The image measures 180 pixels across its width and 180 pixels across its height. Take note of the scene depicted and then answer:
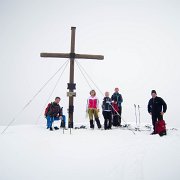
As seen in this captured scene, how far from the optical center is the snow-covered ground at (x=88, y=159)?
5121 millimetres

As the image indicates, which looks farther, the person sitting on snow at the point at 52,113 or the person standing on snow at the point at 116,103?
the person standing on snow at the point at 116,103

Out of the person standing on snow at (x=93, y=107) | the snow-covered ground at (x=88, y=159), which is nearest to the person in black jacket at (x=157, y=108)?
the snow-covered ground at (x=88, y=159)

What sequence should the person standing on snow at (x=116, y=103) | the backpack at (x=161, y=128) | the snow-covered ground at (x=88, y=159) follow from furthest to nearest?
1. the person standing on snow at (x=116, y=103)
2. the backpack at (x=161, y=128)
3. the snow-covered ground at (x=88, y=159)

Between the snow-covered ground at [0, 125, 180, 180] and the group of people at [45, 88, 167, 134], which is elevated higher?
the group of people at [45, 88, 167, 134]

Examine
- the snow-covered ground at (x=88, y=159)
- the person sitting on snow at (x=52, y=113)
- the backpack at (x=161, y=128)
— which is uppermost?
the person sitting on snow at (x=52, y=113)

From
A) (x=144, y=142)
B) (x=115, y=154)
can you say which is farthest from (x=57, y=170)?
(x=144, y=142)

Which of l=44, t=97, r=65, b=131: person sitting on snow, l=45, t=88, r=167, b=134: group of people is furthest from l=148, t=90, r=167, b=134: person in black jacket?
l=44, t=97, r=65, b=131: person sitting on snow

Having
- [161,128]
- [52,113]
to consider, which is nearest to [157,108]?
[161,128]

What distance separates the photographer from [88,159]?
6156 millimetres

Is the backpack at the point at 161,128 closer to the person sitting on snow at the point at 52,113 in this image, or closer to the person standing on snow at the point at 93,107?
the person standing on snow at the point at 93,107

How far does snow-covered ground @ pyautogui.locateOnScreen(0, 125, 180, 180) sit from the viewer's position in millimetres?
5121

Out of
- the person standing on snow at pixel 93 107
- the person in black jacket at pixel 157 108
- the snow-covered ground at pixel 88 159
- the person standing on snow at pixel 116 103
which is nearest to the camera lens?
the snow-covered ground at pixel 88 159

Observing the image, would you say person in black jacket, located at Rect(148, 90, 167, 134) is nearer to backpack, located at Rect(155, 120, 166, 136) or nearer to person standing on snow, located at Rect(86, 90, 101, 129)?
backpack, located at Rect(155, 120, 166, 136)

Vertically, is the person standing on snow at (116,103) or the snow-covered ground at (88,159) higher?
the person standing on snow at (116,103)
